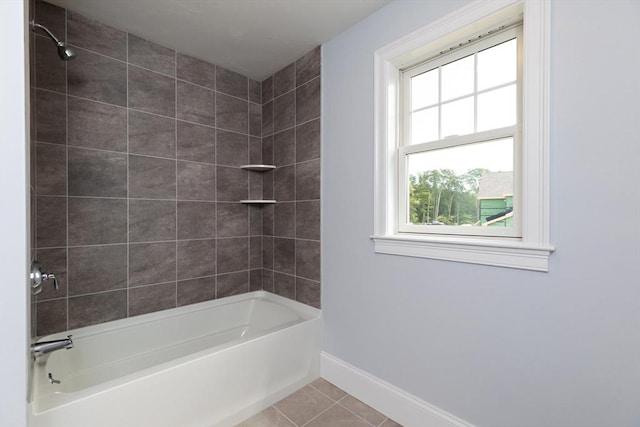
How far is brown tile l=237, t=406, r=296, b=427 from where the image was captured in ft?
5.38

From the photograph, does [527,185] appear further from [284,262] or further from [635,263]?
[284,262]

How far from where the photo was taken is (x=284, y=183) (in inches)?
98.3

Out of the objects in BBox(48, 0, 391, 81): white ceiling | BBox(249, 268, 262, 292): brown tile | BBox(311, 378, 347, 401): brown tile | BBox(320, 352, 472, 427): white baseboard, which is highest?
BBox(48, 0, 391, 81): white ceiling

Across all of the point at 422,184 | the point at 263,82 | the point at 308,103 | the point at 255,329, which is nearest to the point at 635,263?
the point at 422,184

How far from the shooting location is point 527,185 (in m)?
1.20

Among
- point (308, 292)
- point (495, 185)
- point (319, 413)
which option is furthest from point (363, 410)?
point (495, 185)

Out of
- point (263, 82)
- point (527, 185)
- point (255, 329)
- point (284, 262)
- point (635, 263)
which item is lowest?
point (255, 329)

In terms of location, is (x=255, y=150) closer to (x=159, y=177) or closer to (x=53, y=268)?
(x=159, y=177)

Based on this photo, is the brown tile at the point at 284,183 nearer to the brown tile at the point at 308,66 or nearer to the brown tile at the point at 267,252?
the brown tile at the point at 267,252

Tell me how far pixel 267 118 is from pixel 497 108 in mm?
1912

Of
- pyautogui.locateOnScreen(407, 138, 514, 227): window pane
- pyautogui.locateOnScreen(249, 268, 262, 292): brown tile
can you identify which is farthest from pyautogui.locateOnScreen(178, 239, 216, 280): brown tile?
pyautogui.locateOnScreen(407, 138, 514, 227): window pane

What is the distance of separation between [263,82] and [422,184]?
1.89 metres

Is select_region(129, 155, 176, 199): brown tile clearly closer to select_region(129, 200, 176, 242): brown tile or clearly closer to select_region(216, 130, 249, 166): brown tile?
select_region(129, 200, 176, 242): brown tile

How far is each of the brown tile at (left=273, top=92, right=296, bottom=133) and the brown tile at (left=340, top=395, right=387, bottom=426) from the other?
2.10m
